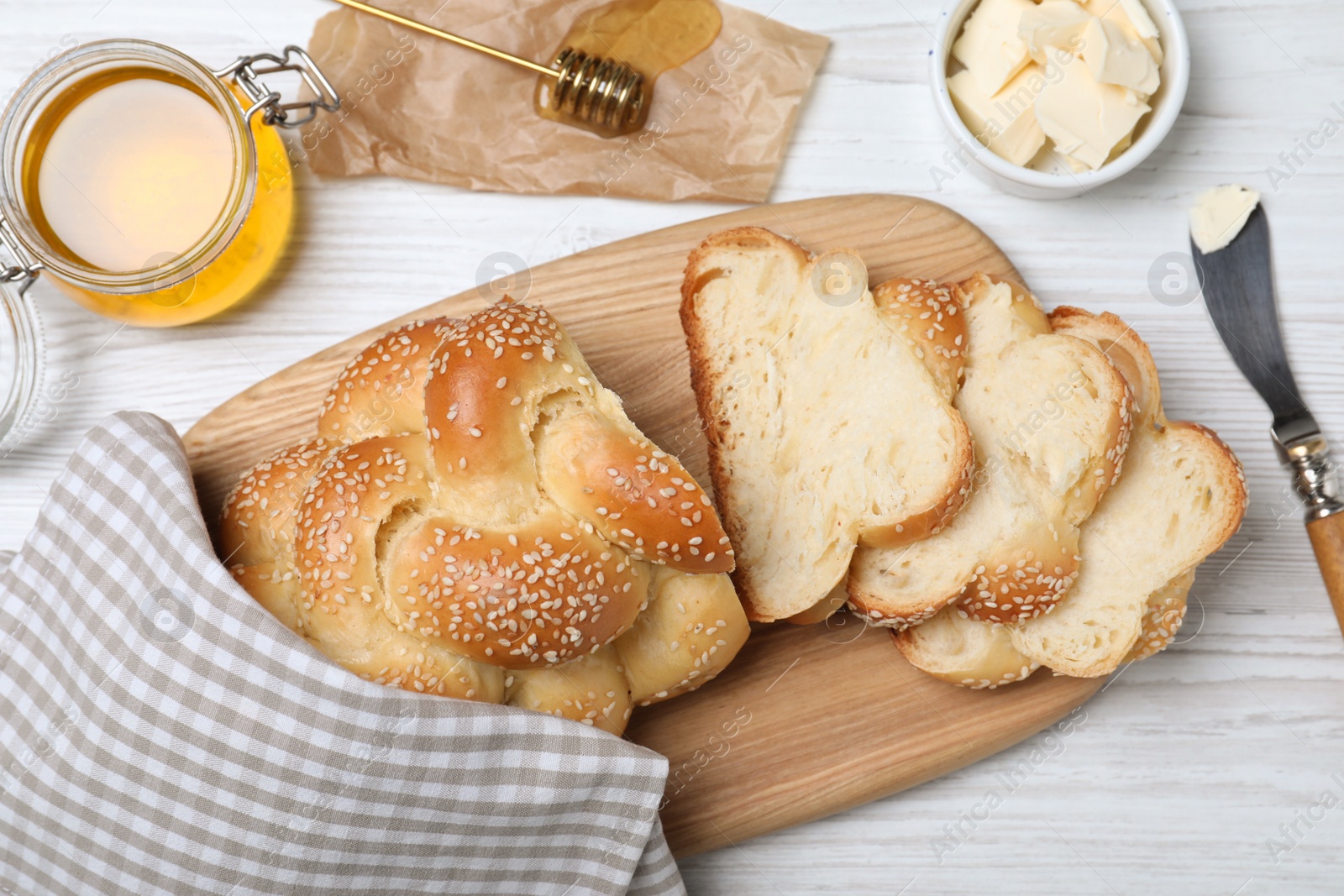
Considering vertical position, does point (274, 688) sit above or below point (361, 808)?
above

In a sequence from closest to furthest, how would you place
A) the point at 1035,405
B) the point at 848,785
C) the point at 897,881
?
the point at 1035,405, the point at 848,785, the point at 897,881

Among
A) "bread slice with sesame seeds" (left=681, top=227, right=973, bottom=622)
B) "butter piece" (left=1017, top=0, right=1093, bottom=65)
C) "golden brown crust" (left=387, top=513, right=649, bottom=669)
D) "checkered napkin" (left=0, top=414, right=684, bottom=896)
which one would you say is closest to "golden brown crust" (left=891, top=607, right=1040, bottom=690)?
"bread slice with sesame seeds" (left=681, top=227, right=973, bottom=622)

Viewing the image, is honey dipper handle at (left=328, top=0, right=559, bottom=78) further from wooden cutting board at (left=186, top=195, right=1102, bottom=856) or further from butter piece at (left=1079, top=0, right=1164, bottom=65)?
butter piece at (left=1079, top=0, right=1164, bottom=65)

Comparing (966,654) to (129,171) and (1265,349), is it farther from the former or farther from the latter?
(129,171)

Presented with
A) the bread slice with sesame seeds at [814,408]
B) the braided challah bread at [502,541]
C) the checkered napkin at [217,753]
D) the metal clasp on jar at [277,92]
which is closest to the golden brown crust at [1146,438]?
the bread slice with sesame seeds at [814,408]

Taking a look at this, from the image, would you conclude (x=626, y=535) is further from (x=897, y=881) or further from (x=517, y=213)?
(x=897, y=881)

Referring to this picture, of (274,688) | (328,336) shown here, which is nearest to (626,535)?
(274,688)

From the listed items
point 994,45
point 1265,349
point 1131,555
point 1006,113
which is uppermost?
point 994,45

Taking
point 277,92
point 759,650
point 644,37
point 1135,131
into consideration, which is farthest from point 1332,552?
point 277,92
